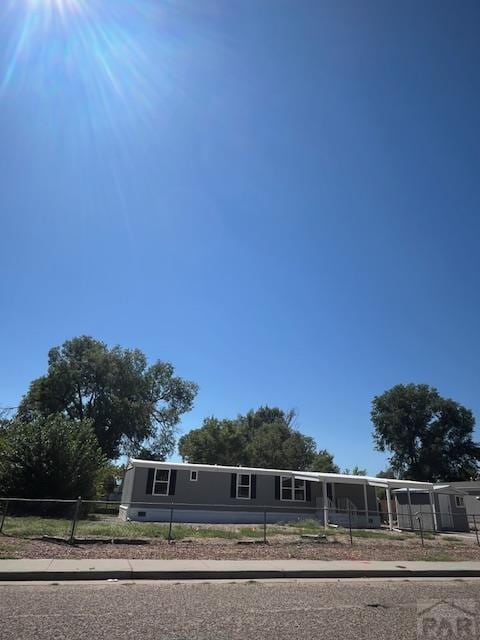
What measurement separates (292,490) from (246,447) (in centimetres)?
3038

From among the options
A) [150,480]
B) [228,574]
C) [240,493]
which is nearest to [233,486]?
[240,493]

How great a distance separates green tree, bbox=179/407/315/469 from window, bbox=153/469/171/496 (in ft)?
92.0

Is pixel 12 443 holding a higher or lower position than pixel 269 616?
higher

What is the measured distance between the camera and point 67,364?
1714 inches

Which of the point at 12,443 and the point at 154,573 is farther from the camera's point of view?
the point at 12,443

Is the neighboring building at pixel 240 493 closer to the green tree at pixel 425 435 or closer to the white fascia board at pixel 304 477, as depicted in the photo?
the white fascia board at pixel 304 477

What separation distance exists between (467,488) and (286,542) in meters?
34.1

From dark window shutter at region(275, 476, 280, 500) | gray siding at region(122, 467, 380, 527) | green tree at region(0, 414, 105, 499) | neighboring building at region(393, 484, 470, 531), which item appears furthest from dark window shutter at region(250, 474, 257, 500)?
green tree at region(0, 414, 105, 499)

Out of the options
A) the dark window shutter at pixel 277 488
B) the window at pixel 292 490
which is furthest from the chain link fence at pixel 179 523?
the dark window shutter at pixel 277 488

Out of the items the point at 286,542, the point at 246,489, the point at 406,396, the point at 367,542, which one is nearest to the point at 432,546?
the point at 367,542

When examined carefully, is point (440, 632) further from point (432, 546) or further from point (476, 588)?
point (432, 546)

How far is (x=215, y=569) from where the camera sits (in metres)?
10.1

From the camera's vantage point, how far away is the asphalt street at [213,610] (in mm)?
5621

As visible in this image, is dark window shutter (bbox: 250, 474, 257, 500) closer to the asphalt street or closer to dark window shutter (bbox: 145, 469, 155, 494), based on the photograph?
dark window shutter (bbox: 145, 469, 155, 494)
